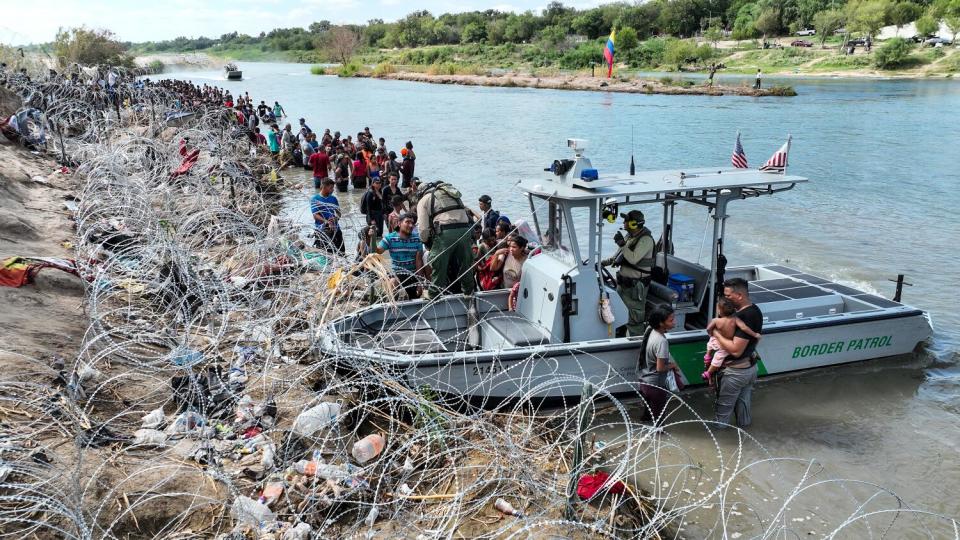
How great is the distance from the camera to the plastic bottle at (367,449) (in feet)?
19.4

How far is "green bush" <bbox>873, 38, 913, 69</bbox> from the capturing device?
6231 cm

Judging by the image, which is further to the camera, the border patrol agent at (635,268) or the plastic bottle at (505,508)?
the border patrol agent at (635,268)

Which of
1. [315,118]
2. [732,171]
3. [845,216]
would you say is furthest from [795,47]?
[732,171]

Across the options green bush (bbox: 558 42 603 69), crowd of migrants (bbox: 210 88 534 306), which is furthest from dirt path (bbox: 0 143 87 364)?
green bush (bbox: 558 42 603 69)

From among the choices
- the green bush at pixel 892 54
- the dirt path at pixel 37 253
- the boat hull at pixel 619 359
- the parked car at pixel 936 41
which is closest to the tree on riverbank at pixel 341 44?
the green bush at pixel 892 54

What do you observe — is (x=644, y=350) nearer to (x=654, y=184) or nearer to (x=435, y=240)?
(x=654, y=184)

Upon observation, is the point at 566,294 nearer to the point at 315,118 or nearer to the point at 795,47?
the point at 315,118

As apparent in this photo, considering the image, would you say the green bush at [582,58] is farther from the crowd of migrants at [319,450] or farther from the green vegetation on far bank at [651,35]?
the crowd of migrants at [319,450]

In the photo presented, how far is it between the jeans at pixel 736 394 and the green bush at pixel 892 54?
68332mm

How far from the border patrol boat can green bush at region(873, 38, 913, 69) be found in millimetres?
65711

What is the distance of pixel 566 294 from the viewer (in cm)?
725

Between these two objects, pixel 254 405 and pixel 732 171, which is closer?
pixel 254 405

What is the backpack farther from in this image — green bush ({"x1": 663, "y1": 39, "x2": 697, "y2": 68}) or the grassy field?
green bush ({"x1": 663, "y1": 39, "x2": 697, "y2": 68})

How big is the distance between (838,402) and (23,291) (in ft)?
32.1
